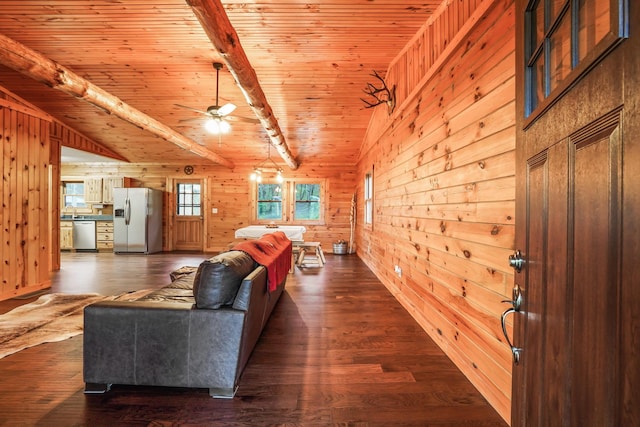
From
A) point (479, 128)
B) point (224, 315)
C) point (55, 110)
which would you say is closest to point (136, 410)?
point (224, 315)

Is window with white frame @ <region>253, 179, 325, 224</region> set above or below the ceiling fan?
below

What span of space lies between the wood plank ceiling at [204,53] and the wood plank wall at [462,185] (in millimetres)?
805

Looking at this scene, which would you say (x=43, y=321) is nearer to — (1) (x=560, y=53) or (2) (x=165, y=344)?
(2) (x=165, y=344)

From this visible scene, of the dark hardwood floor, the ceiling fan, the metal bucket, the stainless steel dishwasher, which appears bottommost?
the dark hardwood floor

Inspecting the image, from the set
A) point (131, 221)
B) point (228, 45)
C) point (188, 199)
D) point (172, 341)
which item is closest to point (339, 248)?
point (188, 199)

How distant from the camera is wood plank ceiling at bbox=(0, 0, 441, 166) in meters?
3.17

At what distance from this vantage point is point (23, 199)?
402 centimetres

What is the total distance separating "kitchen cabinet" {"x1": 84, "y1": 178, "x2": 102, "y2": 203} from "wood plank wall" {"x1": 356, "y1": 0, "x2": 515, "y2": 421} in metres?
8.48

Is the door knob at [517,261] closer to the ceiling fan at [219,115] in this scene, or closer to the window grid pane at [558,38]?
the window grid pane at [558,38]

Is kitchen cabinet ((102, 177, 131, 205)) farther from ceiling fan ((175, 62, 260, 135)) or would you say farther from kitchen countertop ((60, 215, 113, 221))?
ceiling fan ((175, 62, 260, 135))

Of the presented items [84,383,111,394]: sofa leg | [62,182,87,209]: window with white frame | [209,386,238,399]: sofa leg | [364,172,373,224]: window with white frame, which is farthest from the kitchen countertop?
[209,386,238,399]: sofa leg

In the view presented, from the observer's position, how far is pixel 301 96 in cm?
519

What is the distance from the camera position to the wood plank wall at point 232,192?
8.35m

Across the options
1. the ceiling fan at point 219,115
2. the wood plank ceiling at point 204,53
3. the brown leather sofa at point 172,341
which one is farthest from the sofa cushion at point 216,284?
the wood plank ceiling at point 204,53
